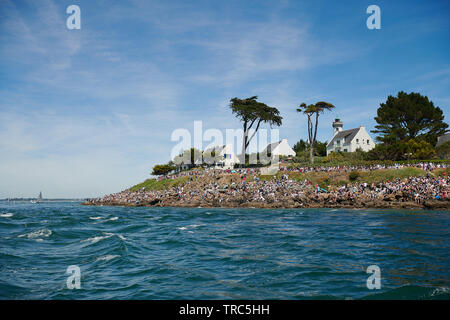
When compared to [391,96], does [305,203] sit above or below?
below

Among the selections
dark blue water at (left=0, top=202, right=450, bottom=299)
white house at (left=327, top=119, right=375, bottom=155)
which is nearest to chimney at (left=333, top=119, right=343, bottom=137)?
white house at (left=327, top=119, right=375, bottom=155)

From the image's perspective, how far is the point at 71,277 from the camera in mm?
9180

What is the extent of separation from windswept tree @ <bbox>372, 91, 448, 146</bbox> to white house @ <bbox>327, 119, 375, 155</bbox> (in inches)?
256

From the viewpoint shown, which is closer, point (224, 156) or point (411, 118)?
point (411, 118)

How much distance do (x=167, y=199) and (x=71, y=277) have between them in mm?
43971

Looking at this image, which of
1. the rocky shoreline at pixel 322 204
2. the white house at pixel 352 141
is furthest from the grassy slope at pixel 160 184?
the white house at pixel 352 141

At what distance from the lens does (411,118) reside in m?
61.8

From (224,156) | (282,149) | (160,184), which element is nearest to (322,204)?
(160,184)

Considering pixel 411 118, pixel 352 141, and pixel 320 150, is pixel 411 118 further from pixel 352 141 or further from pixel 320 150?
pixel 320 150

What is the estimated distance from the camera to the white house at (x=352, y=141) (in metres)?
69.9

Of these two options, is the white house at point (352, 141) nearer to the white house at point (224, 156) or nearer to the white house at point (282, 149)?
the white house at point (282, 149)

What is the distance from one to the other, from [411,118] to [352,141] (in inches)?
505
